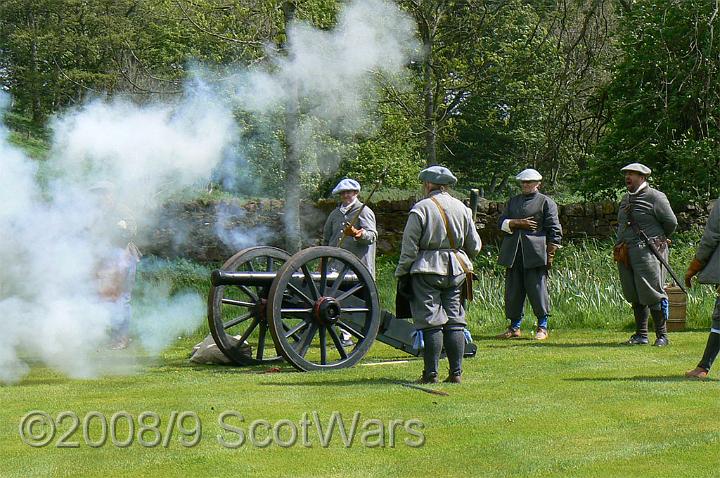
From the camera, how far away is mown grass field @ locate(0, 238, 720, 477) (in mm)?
5406

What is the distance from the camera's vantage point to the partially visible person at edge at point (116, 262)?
9.72 meters

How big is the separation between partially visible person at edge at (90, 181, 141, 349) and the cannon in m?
1.19

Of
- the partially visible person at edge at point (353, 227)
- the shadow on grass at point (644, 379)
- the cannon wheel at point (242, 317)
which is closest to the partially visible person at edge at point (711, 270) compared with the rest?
the shadow on grass at point (644, 379)

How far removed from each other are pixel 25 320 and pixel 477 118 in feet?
43.1

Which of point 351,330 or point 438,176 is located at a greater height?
point 438,176

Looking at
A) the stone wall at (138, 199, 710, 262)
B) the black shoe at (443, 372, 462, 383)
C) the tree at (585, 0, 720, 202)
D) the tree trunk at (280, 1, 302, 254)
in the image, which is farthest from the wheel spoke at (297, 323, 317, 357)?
the tree at (585, 0, 720, 202)

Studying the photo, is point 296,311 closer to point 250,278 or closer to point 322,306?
point 322,306

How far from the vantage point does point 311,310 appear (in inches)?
360

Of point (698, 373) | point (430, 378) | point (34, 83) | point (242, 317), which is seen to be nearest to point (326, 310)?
point (242, 317)

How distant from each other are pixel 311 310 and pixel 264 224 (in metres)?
8.16

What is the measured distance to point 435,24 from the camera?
647 inches

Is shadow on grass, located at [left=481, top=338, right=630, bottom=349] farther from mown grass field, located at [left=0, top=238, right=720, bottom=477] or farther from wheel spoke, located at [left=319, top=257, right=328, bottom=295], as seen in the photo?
wheel spoke, located at [left=319, top=257, right=328, bottom=295]

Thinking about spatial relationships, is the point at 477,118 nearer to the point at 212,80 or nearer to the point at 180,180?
the point at 212,80

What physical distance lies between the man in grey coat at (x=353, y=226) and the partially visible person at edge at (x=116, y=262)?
212 centimetres
